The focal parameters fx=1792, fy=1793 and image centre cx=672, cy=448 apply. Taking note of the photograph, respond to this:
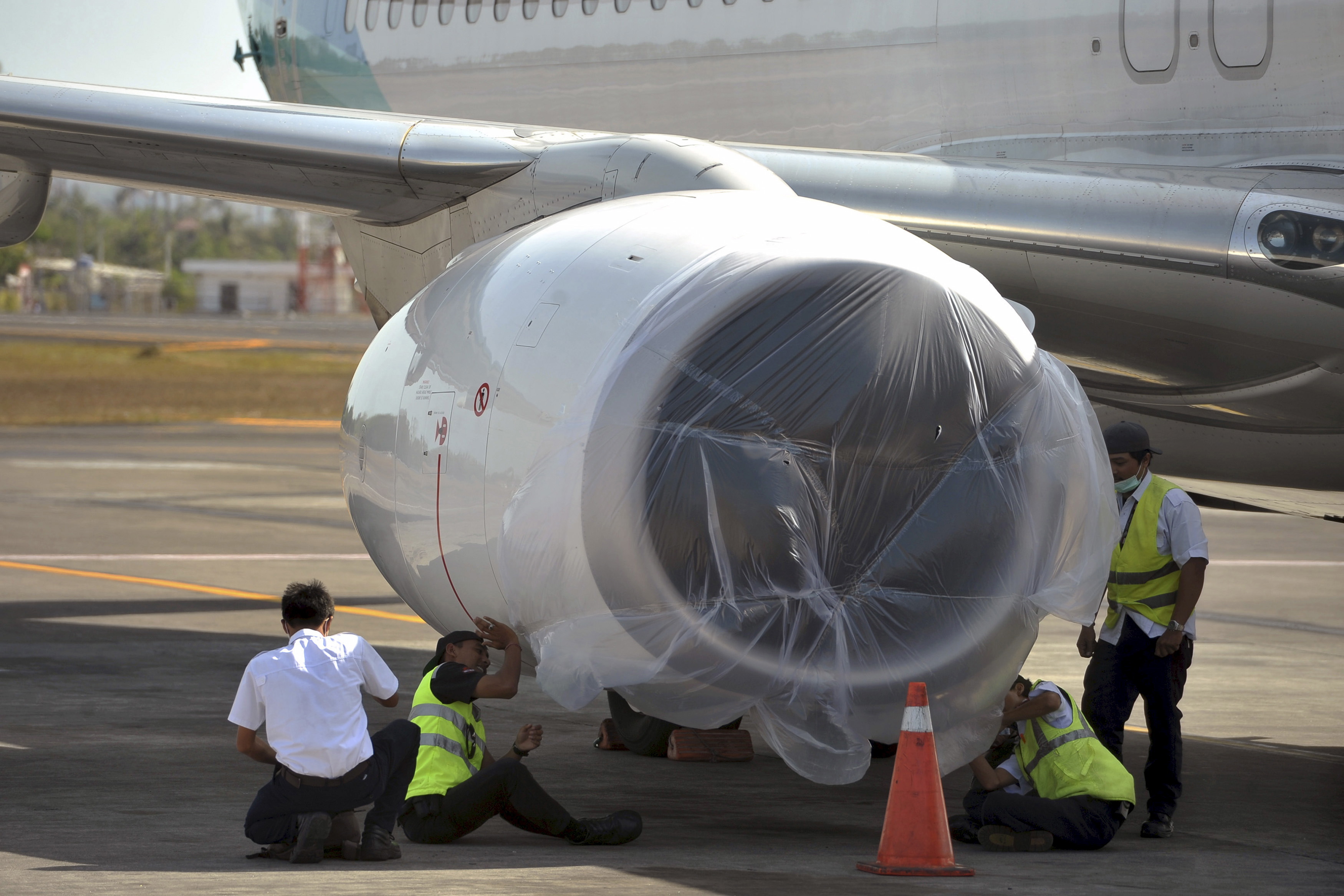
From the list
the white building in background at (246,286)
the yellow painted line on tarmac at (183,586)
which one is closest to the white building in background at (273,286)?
the white building in background at (246,286)

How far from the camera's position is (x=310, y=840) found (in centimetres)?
641

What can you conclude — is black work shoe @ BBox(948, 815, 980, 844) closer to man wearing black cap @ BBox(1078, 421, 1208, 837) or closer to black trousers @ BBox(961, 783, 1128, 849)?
black trousers @ BBox(961, 783, 1128, 849)

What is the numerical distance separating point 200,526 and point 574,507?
49.9ft

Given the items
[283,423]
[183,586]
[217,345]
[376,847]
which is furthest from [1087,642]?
[217,345]

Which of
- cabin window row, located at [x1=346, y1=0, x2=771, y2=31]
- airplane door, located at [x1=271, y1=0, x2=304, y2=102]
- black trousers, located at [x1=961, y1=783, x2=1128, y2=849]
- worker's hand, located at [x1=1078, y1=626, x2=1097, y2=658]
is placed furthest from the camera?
airplane door, located at [x1=271, y1=0, x2=304, y2=102]

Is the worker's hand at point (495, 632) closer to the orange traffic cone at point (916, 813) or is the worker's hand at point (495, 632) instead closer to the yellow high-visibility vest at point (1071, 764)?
the orange traffic cone at point (916, 813)

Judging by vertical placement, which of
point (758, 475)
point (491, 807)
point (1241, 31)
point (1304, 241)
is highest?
point (1241, 31)

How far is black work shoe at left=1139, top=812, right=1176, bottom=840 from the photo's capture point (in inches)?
284

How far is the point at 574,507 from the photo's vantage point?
6031mm

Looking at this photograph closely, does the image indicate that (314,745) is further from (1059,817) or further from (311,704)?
(1059,817)

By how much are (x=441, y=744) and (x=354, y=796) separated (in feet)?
1.81

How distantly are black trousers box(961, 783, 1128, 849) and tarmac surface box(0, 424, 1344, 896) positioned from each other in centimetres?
8

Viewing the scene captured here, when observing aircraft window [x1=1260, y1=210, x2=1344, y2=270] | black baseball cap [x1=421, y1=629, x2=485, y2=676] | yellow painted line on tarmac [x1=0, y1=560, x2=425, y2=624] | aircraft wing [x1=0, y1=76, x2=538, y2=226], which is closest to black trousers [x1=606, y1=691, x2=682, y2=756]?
black baseball cap [x1=421, y1=629, x2=485, y2=676]

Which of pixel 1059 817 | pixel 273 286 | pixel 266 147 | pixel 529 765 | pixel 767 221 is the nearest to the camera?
pixel 767 221
